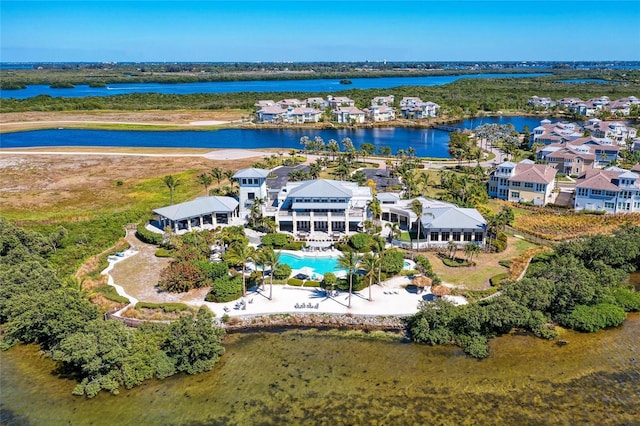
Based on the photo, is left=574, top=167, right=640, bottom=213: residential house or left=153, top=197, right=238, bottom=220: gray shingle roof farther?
left=574, top=167, right=640, bottom=213: residential house

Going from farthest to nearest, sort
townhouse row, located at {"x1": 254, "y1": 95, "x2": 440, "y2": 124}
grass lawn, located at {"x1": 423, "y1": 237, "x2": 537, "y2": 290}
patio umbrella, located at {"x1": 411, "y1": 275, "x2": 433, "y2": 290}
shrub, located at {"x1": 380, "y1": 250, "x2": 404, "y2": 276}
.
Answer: townhouse row, located at {"x1": 254, "y1": 95, "x2": 440, "y2": 124}, shrub, located at {"x1": 380, "y1": 250, "x2": 404, "y2": 276}, grass lawn, located at {"x1": 423, "y1": 237, "x2": 537, "y2": 290}, patio umbrella, located at {"x1": 411, "y1": 275, "x2": 433, "y2": 290}

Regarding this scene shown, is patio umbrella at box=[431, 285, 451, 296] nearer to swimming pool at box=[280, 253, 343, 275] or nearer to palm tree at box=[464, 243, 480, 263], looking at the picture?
palm tree at box=[464, 243, 480, 263]

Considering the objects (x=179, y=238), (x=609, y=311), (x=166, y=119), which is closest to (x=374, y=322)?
(x=609, y=311)

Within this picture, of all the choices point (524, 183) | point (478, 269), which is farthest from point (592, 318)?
point (524, 183)

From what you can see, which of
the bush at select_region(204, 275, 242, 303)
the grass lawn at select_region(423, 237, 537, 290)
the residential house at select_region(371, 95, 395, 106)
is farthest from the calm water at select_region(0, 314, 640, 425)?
the residential house at select_region(371, 95, 395, 106)

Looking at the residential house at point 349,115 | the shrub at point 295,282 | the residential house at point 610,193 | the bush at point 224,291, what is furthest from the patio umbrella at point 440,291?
the residential house at point 349,115

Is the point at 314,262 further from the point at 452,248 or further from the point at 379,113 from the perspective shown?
the point at 379,113

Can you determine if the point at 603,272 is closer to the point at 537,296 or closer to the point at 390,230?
the point at 537,296
